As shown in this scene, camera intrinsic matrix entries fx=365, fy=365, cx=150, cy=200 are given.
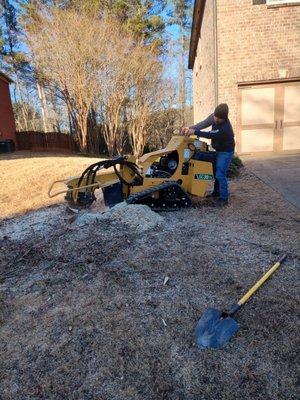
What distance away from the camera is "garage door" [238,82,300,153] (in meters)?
11.5

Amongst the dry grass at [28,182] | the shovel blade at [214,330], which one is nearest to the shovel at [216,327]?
the shovel blade at [214,330]

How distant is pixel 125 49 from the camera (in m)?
18.8

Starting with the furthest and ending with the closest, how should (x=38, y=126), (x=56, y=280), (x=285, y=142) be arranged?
(x=38, y=126) → (x=285, y=142) → (x=56, y=280)

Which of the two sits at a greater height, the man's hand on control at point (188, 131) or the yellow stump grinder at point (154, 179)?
the man's hand on control at point (188, 131)

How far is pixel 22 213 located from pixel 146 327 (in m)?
4.60

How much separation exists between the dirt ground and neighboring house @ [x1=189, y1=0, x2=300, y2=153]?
23.4ft

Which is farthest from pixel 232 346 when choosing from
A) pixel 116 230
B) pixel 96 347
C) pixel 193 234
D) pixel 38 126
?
pixel 38 126

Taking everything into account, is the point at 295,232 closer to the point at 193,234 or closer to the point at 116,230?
the point at 193,234

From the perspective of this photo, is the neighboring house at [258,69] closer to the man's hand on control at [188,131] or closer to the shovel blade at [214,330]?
the man's hand on control at [188,131]

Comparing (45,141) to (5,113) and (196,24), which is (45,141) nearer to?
(5,113)

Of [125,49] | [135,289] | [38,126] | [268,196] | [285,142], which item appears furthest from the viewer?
[38,126]

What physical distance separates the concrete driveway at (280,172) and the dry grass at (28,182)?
173 inches

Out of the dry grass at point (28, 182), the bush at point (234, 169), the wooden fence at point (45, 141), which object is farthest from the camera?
the wooden fence at point (45, 141)

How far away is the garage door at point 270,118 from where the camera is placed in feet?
37.7
